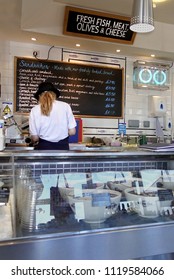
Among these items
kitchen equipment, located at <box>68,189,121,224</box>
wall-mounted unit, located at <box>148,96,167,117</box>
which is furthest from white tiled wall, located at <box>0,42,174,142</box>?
kitchen equipment, located at <box>68,189,121,224</box>

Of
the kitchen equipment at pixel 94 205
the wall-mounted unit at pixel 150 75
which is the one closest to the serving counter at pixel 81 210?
the kitchen equipment at pixel 94 205

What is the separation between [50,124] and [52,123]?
0.06 ft

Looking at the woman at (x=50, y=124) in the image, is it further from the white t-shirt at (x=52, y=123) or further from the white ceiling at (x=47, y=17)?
the white ceiling at (x=47, y=17)

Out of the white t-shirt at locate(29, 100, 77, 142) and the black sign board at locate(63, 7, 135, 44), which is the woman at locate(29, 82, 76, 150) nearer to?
the white t-shirt at locate(29, 100, 77, 142)

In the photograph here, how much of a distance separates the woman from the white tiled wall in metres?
1.81

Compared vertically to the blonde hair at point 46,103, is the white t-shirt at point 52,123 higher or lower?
lower

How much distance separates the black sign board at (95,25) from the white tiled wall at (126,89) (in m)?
0.65

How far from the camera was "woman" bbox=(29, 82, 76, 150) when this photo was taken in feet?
6.56

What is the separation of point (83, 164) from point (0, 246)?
78cm

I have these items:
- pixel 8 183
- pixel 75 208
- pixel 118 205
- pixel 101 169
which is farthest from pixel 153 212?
pixel 8 183

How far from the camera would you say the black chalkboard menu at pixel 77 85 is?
3.71 metres

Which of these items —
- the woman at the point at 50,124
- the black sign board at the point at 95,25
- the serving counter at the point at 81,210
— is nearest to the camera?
the serving counter at the point at 81,210

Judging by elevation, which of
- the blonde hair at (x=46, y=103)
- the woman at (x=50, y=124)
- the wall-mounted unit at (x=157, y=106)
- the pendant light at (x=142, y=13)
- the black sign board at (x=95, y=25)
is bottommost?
the woman at (x=50, y=124)

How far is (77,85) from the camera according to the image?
398 centimetres
